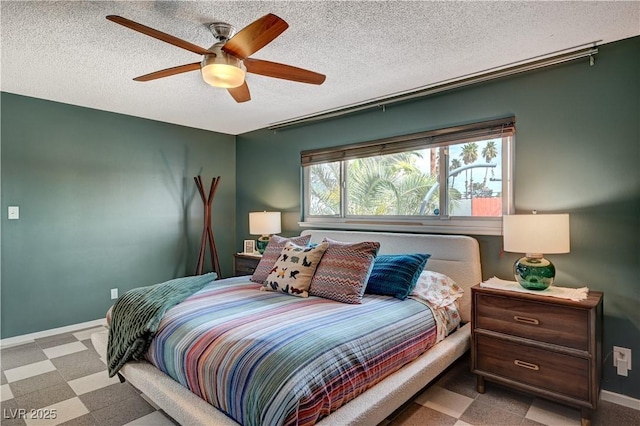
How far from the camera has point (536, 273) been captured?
2.27 metres

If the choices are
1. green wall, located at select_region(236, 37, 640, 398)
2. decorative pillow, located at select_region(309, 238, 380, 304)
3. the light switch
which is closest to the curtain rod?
green wall, located at select_region(236, 37, 640, 398)

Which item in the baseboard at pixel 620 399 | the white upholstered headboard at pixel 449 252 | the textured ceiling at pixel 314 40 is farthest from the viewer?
the white upholstered headboard at pixel 449 252

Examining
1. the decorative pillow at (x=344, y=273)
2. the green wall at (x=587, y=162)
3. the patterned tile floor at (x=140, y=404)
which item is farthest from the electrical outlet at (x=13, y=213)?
the green wall at (x=587, y=162)

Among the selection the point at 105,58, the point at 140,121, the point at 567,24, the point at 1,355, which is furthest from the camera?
the point at 140,121

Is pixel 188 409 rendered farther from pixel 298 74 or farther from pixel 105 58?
pixel 105 58

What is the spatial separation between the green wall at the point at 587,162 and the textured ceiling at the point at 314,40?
23 centimetres

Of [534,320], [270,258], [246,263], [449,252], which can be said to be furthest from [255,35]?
[246,263]

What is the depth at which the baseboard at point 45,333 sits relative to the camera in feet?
10.9

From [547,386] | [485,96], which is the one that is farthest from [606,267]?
[485,96]

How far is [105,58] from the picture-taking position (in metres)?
2.53

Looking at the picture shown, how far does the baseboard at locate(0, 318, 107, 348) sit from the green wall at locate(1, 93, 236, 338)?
1.8 inches

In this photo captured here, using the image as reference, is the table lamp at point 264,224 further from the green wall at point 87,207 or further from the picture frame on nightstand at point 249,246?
the green wall at point 87,207

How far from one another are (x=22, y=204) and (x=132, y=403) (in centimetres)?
238

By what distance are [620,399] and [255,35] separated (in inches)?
122
